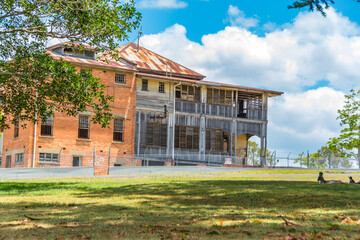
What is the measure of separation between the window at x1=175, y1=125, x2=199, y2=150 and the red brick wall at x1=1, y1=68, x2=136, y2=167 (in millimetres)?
4464

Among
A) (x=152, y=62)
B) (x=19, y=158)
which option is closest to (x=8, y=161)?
(x=19, y=158)

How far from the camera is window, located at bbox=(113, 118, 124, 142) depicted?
41.4 m

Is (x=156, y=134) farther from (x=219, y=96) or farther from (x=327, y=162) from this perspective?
(x=327, y=162)

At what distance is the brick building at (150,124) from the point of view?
3850cm

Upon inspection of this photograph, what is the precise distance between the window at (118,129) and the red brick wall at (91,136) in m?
0.27

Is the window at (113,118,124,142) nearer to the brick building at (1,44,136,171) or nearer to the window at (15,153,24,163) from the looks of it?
the brick building at (1,44,136,171)

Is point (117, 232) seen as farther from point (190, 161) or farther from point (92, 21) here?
point (190, 161)

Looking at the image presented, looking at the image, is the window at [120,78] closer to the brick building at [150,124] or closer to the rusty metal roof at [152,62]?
the brick building at [150,124]

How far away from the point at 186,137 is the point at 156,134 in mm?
3000

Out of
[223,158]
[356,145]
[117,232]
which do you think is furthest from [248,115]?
[117,232]

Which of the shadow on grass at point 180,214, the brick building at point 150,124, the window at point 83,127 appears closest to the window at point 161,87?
the brick building at point 150,124

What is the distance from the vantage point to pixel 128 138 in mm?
41656

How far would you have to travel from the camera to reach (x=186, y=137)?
4453cm

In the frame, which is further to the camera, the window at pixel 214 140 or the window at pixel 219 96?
the window at pixel 219 96
